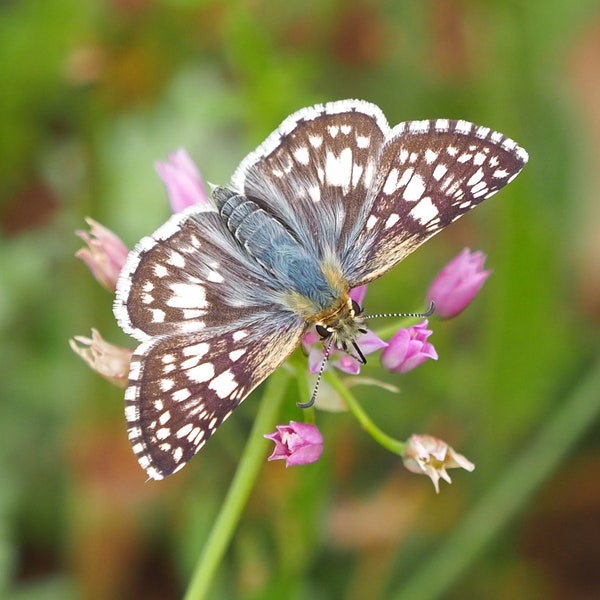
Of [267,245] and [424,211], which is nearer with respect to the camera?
[424,211]

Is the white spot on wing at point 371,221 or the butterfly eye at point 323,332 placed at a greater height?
the white spot on wing at point 371,221

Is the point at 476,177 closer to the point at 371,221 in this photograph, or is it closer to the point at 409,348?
the point at 371,221

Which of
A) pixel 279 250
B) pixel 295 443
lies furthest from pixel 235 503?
pixel 279 250

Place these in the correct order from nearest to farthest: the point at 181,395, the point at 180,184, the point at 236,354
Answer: the point at 181,395 → the point at 236,354 → the point at 180,184

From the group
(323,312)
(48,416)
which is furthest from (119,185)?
(323,312)

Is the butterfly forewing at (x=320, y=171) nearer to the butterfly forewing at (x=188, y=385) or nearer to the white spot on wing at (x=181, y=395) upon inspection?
the butterfly forewing at (x=188, y=385)

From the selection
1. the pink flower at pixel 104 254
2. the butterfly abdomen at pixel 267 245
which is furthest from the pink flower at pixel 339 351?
the pink flower at pixel 104 254

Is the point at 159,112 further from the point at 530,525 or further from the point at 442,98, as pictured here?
Answer: the point at 530,525
